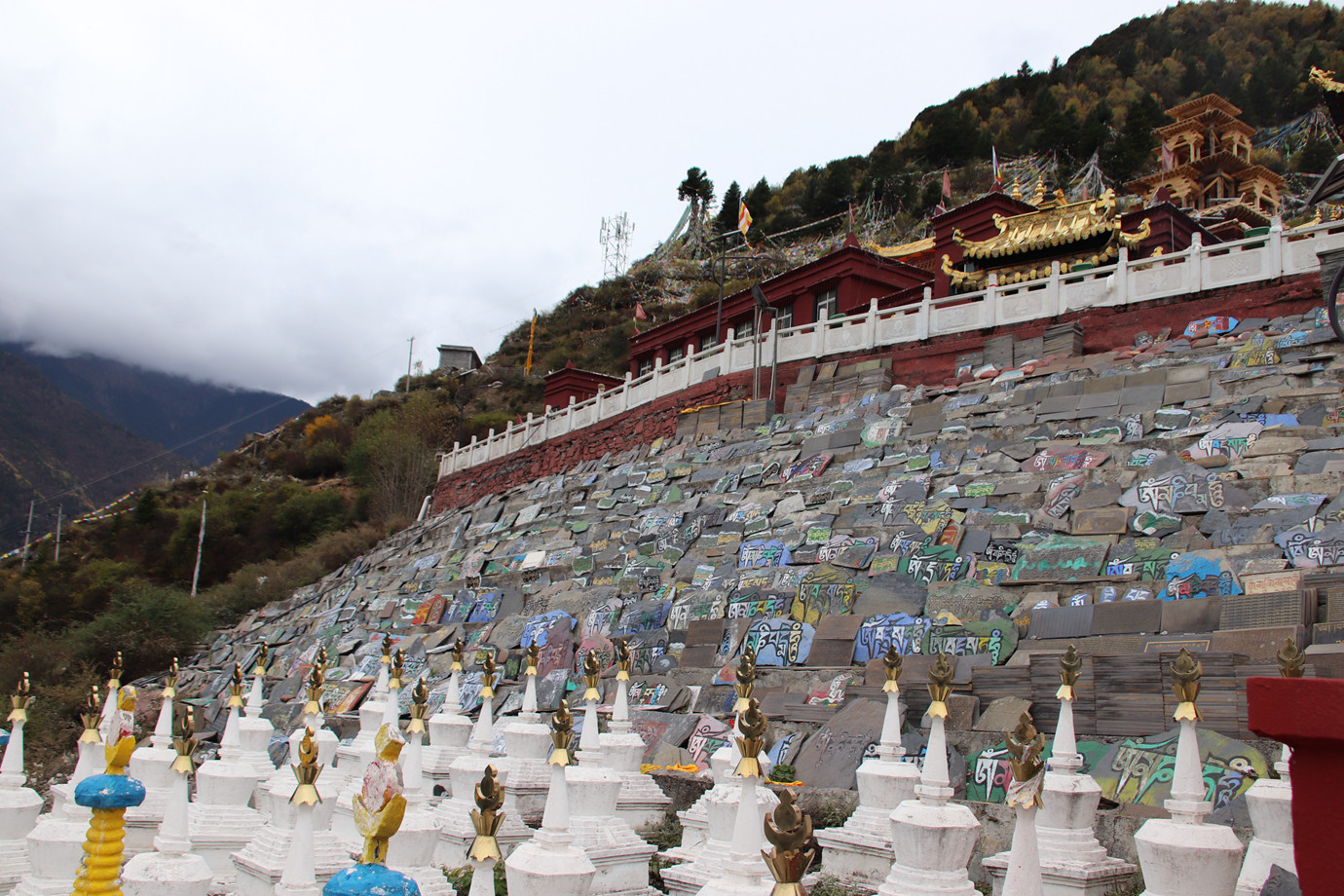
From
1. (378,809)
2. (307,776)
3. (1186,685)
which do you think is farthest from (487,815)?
(1186,685)

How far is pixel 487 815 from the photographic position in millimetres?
→ 4344

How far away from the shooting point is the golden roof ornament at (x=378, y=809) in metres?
3.61

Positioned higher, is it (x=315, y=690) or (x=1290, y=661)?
(x=1290, y=661)

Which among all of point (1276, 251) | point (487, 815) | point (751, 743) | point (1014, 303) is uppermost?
point (1276, 251)

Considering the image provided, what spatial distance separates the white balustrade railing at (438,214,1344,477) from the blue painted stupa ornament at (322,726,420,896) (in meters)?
19.3

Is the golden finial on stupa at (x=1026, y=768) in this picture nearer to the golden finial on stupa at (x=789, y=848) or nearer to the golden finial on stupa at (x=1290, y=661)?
the golden finial on stupa at (x=789, y=848)

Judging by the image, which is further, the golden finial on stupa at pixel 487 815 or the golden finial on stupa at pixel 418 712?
the golden finial on stupa at pixel 418 712

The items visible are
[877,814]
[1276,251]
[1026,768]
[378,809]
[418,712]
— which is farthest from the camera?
[1276,251]

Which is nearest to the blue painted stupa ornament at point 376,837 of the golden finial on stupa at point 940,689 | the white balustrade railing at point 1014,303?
the golden finial on stupa at point 940,689

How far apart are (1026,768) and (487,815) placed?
92.8 inches

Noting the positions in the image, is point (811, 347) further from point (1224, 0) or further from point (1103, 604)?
point (1224, 0)

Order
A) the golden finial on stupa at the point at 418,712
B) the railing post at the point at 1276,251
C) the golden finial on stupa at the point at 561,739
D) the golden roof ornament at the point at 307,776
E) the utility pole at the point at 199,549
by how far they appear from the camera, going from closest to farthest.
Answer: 1. the golden roof ornament at the point at 307,776
2. the golden finial on stupa at the point at 561,739
3. the golden finial on stupa at the point at 418,712
4. the railing post at the point at 1276,251
5. the utility pole at the point at 199,549

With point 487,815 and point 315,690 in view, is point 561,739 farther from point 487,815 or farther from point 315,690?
point 315,690

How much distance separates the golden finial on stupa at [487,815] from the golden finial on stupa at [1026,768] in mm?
2216
